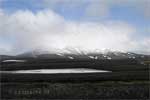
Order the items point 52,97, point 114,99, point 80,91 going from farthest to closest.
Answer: point 80,91, point 52,97, point 114,99

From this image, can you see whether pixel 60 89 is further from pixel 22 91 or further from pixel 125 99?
pixel 125 99

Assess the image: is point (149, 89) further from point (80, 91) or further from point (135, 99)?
point (80, 91)

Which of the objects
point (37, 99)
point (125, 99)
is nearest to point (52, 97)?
point (37, 99)

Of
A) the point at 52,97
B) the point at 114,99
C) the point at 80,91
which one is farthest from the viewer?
the point at 80,91

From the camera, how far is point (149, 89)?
32.0 metres

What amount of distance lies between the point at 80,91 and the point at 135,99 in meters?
6.16

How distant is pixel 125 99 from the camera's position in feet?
95.8

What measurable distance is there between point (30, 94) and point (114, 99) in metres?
8.78

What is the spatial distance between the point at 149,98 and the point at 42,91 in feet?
37.1

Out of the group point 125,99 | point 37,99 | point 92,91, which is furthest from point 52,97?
point 125,99

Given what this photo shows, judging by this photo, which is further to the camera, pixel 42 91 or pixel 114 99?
pixel 42 91

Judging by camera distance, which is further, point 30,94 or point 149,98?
point 30,94

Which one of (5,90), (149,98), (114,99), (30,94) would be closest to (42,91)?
(30,94)

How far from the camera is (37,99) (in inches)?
1135
